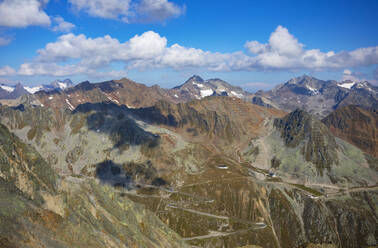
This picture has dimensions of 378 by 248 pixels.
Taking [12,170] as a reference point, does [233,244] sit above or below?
below

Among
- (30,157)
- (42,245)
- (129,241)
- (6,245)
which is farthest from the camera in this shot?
(129,241)

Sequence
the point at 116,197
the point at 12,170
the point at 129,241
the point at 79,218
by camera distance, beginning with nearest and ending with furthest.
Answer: the point at 12,170
the point at 79,218
the point at 129,241
the point at 116,197

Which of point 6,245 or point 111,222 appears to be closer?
point 6,245

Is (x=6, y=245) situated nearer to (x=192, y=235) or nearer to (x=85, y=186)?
(x=85, y=186)

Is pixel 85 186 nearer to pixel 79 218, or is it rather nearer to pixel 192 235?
pixel 79 218

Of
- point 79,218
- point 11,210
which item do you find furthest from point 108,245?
point 11,210

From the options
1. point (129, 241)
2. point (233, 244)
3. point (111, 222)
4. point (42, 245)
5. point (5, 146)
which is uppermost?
point (5, 146)

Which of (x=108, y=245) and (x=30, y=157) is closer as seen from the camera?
(x=108, y=245)

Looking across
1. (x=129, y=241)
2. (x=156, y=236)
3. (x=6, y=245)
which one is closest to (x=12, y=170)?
(x=6, y=245)

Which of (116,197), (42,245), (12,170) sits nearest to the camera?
(42,245)
